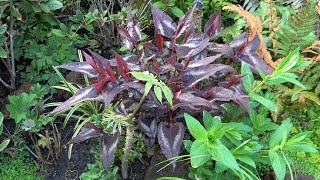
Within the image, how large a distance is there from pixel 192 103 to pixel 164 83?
0.17 metres

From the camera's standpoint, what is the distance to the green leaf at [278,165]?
202 cm

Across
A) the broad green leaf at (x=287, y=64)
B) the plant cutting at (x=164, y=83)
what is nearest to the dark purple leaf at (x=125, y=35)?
the plant cutting at (x=164, y=83)

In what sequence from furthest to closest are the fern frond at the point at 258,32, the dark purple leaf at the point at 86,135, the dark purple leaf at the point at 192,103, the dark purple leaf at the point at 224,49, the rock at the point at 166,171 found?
the fern frond at the point at 258,32, the rock at the point at 166,171, the dark purple leaf at the point at 224,49, the dark purple leaf at the point at 86,135, the dark purple leaf at the point at 192,103

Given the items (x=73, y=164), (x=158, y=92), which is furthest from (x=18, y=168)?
(x=158, y=92)

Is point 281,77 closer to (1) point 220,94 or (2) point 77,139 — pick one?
(1) point 220,94

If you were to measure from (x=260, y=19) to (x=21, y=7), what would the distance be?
1536 millimetres

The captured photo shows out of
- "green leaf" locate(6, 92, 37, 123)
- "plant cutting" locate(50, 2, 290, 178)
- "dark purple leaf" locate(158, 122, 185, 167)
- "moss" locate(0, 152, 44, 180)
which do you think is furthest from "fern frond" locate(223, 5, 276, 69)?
"moss" locate(0, 152, 44, 180)

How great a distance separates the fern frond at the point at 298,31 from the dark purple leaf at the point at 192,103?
80 centimetres

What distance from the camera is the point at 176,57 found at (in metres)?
2.38

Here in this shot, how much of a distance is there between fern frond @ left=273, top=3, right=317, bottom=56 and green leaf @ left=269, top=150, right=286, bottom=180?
0.97m

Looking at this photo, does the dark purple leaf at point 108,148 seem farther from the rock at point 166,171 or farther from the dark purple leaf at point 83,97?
the rock at point 166,171

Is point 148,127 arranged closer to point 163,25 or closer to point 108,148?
point 108,148

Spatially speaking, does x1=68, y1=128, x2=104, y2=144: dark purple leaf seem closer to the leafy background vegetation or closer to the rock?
the leafy background vegetation

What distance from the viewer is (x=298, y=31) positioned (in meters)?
2.78
